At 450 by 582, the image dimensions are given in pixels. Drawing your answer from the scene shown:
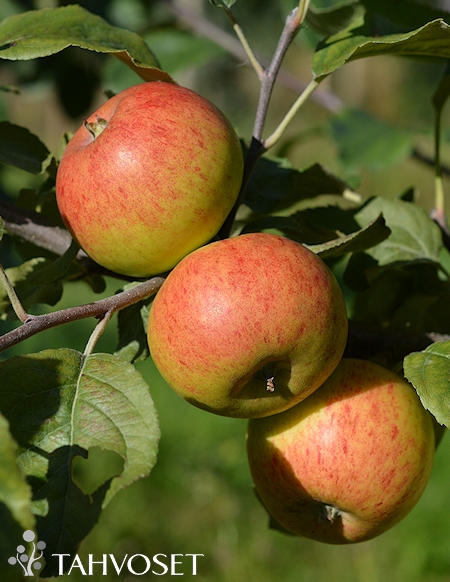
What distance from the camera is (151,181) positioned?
0.78 meters

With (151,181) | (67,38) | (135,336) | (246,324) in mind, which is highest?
(67,38)

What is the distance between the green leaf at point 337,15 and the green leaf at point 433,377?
731mm

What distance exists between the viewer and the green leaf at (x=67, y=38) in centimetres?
87

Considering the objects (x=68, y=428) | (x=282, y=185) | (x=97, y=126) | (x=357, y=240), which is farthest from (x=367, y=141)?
(x=68, y=428)

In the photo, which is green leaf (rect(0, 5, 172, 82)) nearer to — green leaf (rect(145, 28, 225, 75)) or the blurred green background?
the blurred green background

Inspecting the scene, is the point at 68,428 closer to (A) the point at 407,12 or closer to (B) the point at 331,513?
(B) the point at 331,513

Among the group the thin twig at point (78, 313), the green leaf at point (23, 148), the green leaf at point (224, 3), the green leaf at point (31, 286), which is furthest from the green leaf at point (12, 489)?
the green leaf at point (224, 3)

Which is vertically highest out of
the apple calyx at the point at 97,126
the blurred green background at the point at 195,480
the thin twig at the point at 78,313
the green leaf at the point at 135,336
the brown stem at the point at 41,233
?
the apple calyx at the point at 97,126

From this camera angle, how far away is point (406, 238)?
1.15 meters

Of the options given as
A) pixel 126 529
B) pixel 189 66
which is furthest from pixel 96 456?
pixel 189 66

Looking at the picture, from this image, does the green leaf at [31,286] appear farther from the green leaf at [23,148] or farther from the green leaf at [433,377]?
the green leaf at [433,377]

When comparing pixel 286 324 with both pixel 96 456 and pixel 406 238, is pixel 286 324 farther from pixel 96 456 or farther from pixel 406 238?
pixel 96 456

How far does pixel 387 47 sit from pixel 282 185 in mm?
267

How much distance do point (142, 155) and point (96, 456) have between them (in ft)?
9.20
